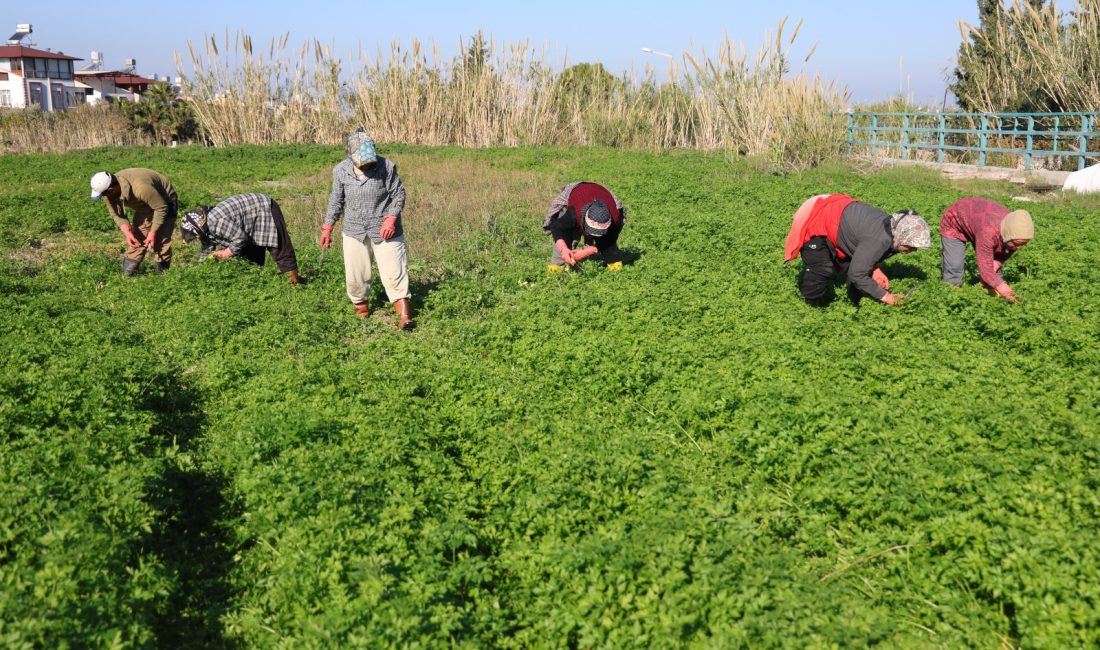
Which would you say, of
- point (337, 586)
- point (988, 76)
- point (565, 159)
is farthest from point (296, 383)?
point (988, 76)

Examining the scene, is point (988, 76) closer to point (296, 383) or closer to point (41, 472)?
point (296, 383)

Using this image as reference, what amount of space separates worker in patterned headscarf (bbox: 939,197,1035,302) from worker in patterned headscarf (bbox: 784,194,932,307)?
669 mm

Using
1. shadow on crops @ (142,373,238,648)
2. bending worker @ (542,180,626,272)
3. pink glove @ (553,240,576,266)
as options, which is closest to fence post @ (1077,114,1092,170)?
bending worker @ (542,180,626,272)

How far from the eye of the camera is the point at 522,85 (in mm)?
25438

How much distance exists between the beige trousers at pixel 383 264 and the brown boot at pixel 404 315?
5cm

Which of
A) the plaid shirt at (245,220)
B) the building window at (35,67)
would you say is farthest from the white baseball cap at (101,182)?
the building window at (35,67)

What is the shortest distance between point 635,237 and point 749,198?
3928mm

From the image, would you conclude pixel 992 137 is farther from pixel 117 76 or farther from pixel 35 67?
pixel 35 67

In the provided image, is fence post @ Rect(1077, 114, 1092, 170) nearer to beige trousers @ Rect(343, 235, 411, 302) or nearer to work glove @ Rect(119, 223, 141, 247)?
beige trousers @ Rect(343, 235, 411, 302)

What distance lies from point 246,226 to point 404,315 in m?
2.44

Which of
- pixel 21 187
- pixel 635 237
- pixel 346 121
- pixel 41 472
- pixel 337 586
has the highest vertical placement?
pixel 346 121

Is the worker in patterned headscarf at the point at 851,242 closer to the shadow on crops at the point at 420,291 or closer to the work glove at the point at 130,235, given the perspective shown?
the shadow on crops at the point at 420,291

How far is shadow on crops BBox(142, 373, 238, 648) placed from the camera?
4176 mm

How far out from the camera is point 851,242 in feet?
25.3
